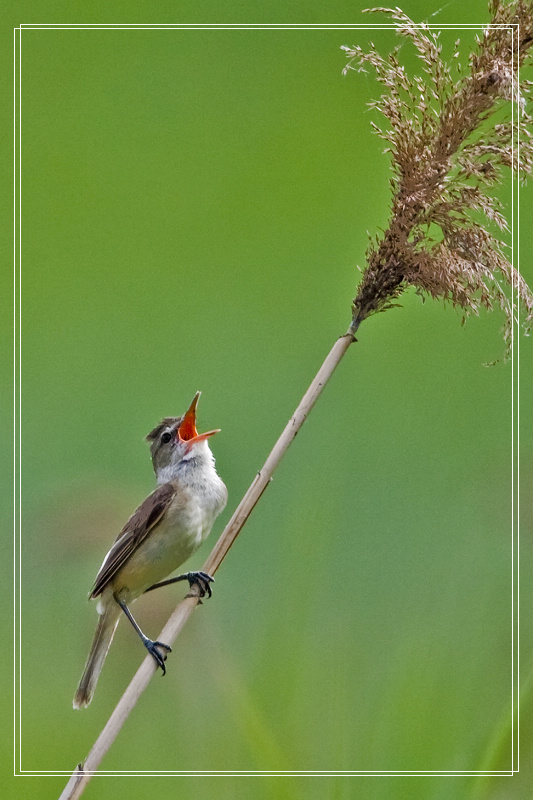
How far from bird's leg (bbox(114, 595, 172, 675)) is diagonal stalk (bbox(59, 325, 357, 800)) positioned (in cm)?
2

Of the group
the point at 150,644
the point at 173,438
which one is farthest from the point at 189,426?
the point at 150,644

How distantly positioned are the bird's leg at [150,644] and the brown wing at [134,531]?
0.10 meters

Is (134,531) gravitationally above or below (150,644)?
above

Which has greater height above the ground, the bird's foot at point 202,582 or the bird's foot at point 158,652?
the bird's foot at point 202,582

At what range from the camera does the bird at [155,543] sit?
2008 millimetres

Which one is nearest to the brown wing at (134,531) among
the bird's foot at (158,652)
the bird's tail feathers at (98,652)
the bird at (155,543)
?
the bird at (155,543)

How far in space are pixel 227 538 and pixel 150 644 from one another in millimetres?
388

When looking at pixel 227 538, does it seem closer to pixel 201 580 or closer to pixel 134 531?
pixel 201 580

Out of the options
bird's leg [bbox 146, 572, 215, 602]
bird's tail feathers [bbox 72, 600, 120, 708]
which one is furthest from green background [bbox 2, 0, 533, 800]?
bird's leg [bbox 146, 572, 215, 602]

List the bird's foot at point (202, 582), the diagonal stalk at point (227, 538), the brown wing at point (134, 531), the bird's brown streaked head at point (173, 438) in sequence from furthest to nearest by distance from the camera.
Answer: the bird's brown streaked head at point (173, 438)
the brown wing at point (134, 531)
the bird's foot at point (202, 582)
the diagonal stalk at point (227, 538)

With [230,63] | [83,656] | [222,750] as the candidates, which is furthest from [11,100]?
[222,750]


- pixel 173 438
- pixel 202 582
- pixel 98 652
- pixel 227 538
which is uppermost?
pixel 173 438

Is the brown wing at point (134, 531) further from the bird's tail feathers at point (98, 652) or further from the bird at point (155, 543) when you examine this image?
the bird's tail feathers at point (98, 652)

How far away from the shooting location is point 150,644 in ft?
6.26
